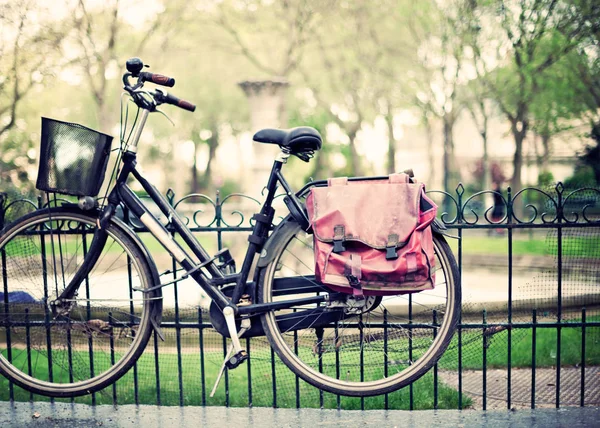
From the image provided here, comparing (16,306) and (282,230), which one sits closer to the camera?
(282,230)

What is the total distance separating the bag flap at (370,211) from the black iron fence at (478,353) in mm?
651

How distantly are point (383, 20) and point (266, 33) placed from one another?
147 inches

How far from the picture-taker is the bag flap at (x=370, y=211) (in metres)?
2.80

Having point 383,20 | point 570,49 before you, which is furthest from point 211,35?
point 570,49

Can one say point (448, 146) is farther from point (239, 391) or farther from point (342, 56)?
point (239, 391)

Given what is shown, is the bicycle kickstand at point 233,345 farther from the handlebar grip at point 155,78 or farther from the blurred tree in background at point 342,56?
the blurred tree in background at point 342,56

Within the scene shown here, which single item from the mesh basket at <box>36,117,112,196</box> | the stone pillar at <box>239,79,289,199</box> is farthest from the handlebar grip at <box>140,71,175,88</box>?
the stone pillar at <box>239,79,289,199</box>

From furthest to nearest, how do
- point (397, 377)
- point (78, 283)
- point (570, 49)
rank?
point (570, 49) < point (78, 283) < point (397, 377)

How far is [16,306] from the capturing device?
11.9 feet

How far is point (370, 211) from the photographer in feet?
9.37

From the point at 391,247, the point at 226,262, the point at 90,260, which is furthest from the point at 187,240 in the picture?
the point at 391,247

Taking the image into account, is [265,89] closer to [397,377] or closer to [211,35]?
[211,35]

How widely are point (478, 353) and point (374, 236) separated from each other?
8.52 ft

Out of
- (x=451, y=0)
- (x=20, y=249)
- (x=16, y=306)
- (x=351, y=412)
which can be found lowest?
(x=351, y=412)
